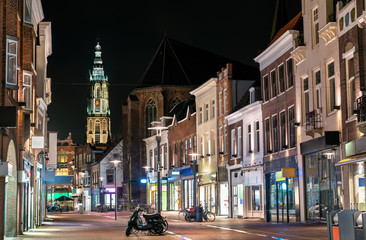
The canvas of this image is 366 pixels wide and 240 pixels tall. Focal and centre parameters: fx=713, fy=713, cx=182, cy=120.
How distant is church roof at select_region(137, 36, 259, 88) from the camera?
89.1 m

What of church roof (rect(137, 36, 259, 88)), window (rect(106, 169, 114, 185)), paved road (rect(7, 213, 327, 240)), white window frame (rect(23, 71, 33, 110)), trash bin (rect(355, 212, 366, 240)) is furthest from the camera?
window (rect(106, 169, 114, 185))

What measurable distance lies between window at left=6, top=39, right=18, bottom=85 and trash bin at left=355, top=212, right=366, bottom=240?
481 inches

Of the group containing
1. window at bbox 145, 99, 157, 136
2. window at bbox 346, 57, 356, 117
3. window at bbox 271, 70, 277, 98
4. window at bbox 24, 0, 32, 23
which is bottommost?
window at bbox 346, 57, 356, 117

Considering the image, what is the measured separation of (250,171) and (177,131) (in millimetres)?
21295

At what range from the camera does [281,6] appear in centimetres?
5384

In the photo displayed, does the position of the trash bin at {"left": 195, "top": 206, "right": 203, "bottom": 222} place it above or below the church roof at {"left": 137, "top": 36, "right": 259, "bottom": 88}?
below

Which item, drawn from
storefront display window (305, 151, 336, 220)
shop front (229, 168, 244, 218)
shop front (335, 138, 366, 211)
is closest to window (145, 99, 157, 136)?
shop front (229, 168, 244, 218)

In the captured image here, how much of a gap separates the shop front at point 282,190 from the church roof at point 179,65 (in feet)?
156

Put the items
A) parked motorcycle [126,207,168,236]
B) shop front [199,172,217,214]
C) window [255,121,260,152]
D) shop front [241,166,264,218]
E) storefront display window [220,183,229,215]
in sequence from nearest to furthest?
1. parked motorcycle [126,207,168,236]
2. shop front [241,166,264,218]
3. window [255,121,260,152]
4. storefront display window [220,183,229,215]
5. shop front [199,172,217,214]

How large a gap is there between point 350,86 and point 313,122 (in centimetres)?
457

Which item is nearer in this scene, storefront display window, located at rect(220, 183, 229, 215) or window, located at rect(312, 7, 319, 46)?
window, located at rect(312, 7, 319, 46)

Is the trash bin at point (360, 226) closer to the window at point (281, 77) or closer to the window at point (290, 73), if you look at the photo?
the window at point (290, 73)

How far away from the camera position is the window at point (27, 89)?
2859 centimetres

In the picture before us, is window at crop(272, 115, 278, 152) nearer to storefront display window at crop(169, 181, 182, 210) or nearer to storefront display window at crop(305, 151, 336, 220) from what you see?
storefront display window at crop(305, 151, 336, 220)
